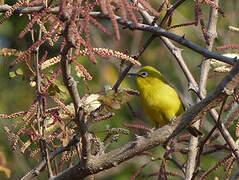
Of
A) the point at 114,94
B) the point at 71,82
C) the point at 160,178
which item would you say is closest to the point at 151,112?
the point at 160,178

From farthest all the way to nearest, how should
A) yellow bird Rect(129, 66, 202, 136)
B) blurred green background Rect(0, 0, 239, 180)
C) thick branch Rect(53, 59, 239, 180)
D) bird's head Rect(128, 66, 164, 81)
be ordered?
blurred green background Rect(0, 0, 239, 180), bird's head Rect(128, 66, 164, 81), yellow bird Rect(129, 66, 202, 136), thick branch Rect(53, 59, 239, 180)

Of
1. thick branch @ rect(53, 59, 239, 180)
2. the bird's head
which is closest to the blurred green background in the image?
the bird's head

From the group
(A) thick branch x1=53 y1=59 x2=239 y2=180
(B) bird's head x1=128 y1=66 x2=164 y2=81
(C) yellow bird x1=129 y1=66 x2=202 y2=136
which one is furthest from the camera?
(B) bird's head x1=128 y1=66 x2=164 y2=81

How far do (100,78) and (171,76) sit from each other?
3.68 ft

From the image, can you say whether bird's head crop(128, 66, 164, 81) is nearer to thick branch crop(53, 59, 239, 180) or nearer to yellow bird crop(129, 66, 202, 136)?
yellow bird crop(129, 66, 202, 136)

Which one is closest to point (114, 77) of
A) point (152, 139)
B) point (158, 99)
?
point (158, 99)

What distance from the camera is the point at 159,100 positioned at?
4.26 m

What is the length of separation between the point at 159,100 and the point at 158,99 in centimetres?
1

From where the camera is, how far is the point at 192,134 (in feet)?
10.5

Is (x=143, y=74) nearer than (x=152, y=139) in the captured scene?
No

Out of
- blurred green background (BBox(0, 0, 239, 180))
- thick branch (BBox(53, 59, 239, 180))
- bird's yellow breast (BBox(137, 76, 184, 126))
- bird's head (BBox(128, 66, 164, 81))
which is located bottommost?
blurred green background (BBox(0, 0, 239, 180))

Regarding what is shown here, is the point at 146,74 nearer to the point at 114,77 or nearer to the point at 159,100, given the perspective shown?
the point at 159,100

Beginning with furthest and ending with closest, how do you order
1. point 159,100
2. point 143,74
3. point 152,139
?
1. point 143,74
2. point 159,100
3. point 152,139

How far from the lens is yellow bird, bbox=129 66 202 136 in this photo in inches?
167
